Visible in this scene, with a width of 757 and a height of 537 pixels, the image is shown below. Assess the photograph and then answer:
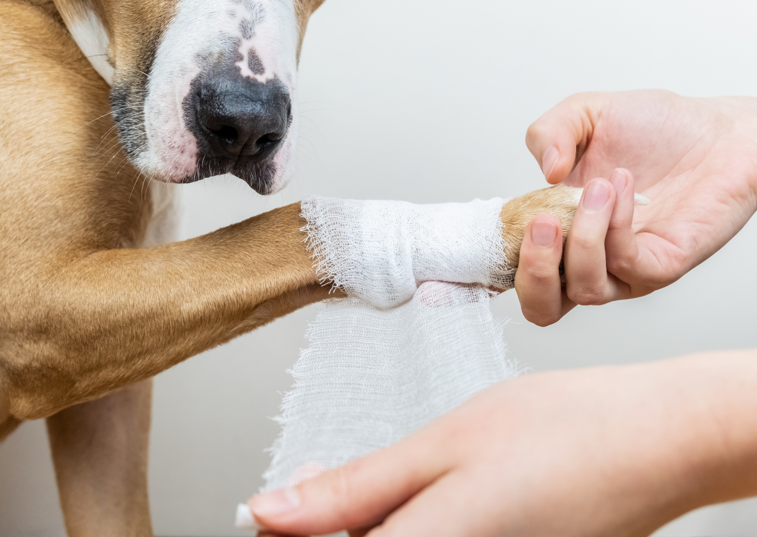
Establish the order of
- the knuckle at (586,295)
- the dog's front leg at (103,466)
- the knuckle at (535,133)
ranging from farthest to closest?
the dog's front leg at (103,466) → the knuckle at (535,133) → the knuckle at (586,295)

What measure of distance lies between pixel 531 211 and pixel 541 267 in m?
0.09

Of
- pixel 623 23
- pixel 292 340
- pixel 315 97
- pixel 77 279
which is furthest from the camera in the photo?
pixel 292 340

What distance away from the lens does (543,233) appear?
84cm

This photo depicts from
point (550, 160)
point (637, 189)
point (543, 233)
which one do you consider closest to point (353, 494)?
point (543, 233)

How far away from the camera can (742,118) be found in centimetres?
129

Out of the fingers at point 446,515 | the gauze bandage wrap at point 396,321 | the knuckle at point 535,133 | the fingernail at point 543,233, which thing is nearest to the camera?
the fingers at point 446,515

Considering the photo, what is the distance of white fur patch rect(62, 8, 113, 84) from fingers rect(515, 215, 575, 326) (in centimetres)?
82

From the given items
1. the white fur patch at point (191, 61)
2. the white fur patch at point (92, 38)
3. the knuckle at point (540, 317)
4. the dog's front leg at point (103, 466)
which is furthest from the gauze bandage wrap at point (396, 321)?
the dog's front leg at point (103, 466)

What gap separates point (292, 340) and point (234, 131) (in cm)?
115

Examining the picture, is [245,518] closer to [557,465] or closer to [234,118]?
[557,465]

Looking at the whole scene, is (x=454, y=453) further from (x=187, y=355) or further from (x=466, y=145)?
(x=466, y=145)

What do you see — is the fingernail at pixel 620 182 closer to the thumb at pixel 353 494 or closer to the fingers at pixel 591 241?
the fingers at pixel 591 241

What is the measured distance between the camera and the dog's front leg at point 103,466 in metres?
1.39

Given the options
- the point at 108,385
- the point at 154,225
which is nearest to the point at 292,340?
the point at 154,225
